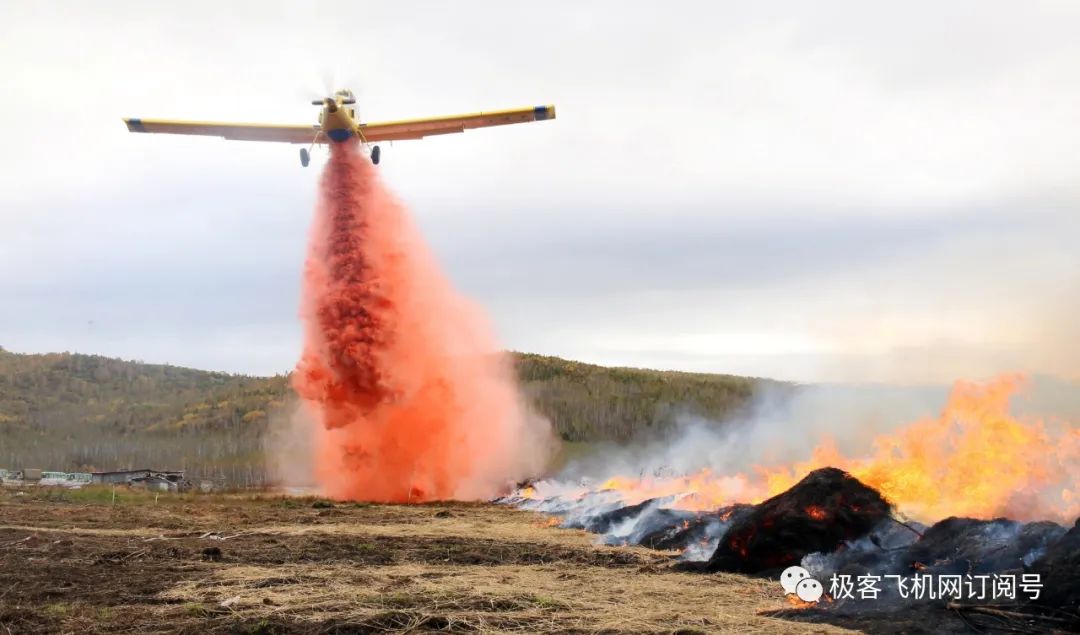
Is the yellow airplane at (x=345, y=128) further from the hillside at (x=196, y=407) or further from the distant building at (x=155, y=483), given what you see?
the hillside at (x=196, y=407)

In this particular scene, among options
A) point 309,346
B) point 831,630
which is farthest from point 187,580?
point 309,346

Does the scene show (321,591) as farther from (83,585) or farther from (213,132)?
(213,132)

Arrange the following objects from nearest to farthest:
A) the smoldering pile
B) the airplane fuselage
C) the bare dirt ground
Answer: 1. the smoldering pile
2. the bare dirt ground
3. the airplane fuselage

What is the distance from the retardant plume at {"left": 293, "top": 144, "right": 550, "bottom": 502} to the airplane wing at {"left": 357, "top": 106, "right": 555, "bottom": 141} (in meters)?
1.37

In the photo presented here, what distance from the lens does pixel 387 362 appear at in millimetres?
38156

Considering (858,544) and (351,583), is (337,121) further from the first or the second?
(858,544)

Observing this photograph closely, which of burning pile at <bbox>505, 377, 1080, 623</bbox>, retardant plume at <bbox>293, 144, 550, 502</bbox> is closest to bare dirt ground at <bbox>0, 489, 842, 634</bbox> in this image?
burning pile at <bbox>505, 377, 1080, 623</bbox>

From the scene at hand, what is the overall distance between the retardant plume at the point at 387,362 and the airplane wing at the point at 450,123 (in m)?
1.37

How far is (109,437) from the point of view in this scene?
85.1 m

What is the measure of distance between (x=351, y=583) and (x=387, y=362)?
2497 centimetres

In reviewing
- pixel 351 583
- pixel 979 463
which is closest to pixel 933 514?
pixel 979 463

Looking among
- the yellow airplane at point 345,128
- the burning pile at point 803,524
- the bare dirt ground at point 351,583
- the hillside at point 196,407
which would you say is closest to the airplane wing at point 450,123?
the yellow airplane at point 345,128

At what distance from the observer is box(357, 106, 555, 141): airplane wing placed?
35.2 m

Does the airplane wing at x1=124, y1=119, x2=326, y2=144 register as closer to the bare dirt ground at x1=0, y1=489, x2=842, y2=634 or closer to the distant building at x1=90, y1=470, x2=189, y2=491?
the bare dirt ground at x1=0, y1=489, x2=842, y2=634
